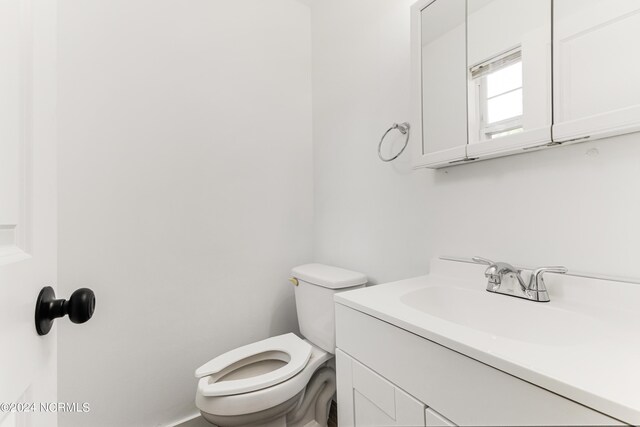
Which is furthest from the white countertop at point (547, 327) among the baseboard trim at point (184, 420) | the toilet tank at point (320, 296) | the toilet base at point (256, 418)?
the baseboard trim at point (184, 420)

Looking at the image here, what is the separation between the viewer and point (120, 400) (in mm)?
1209

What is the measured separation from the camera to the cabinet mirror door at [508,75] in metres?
0.78

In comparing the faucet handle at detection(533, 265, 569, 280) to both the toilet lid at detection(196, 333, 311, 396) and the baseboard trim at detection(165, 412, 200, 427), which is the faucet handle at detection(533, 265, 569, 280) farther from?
the baseboard trim at detection(165, 412, 200, 427)

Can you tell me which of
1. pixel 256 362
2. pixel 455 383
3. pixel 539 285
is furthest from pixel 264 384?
pixel 539 285

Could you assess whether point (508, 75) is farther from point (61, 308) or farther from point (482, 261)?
point (61, 308)

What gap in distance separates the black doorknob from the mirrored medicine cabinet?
1.03 m

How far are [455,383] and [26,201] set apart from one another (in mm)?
801

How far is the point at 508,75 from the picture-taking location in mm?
867

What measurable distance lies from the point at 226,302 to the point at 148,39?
4.36ft

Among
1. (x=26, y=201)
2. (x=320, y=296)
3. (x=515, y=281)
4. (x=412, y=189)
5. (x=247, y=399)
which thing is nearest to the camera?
(x=26, y=201)

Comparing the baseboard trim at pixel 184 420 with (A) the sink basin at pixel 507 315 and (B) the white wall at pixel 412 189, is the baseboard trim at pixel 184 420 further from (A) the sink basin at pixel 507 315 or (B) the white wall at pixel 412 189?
(A) the sink basin at pixel 507 315

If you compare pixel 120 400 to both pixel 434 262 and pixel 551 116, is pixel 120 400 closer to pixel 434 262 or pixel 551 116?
pixel 434 262

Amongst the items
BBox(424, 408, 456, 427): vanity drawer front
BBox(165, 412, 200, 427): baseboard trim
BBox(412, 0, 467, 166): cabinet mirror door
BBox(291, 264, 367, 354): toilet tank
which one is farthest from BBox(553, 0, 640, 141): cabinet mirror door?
BBox(165, 412, 200, 427): baseboard trim

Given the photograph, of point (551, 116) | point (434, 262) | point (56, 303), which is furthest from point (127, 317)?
point (551, 116)
